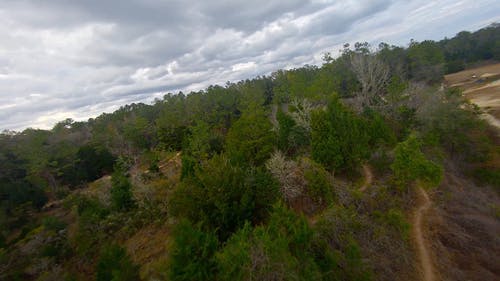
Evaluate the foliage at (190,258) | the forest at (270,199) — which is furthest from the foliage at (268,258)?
the foliage at (190,258)

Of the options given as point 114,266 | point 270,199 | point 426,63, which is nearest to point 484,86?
point 426,63

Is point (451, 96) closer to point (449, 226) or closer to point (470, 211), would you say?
point (470, 211)

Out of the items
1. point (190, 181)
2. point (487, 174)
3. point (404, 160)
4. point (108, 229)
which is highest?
point (190, 181)

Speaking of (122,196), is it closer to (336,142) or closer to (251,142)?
(251,142)

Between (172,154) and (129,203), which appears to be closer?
(129,203)

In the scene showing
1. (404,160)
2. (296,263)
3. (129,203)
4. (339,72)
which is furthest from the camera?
(339,72)

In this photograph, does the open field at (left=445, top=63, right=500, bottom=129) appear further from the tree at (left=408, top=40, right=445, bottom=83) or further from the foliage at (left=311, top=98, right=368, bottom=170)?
the foliage at (left=311, top=98, right=368, bottom=170)

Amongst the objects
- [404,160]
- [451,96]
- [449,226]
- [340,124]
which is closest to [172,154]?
[340,124]
